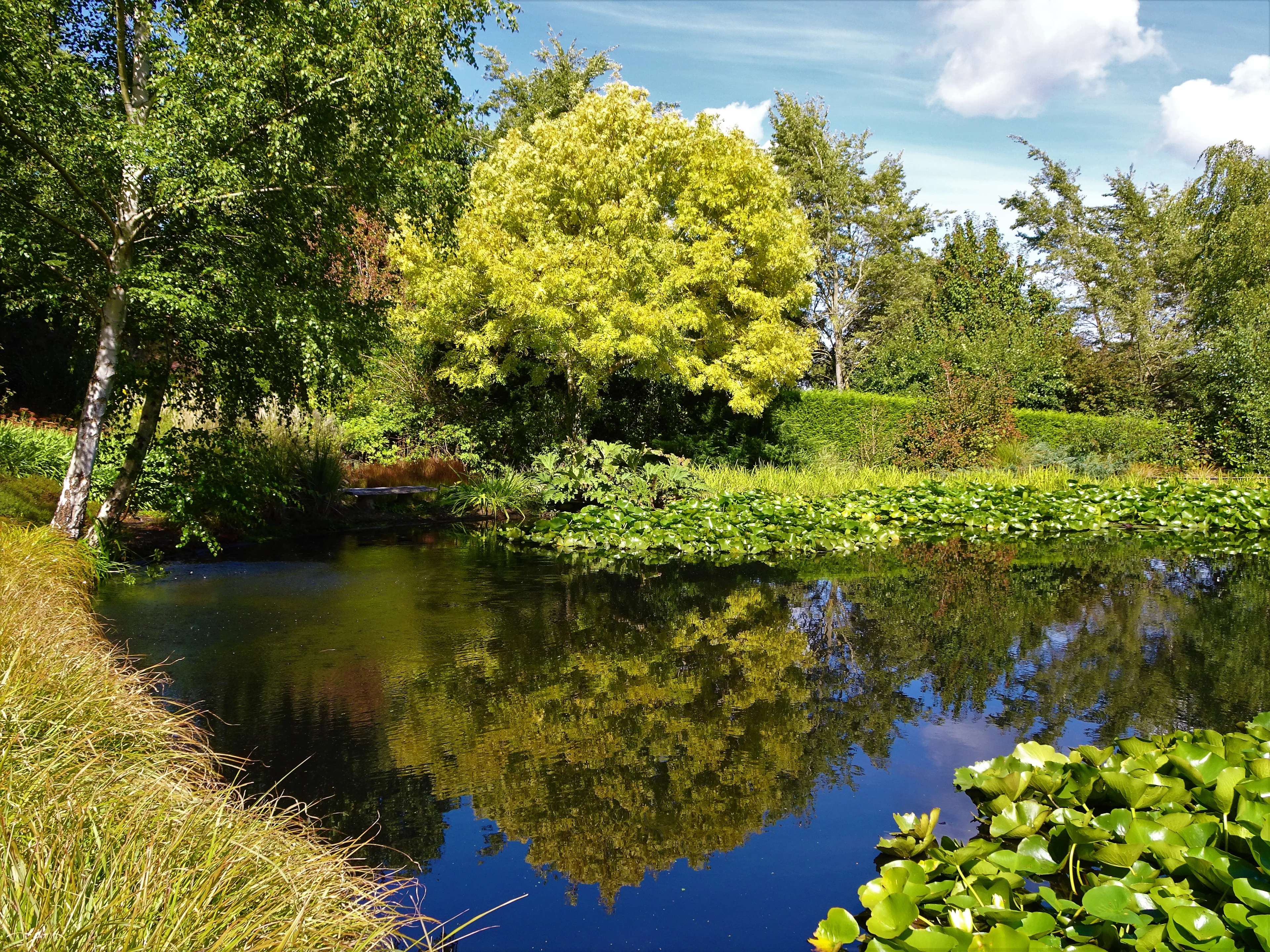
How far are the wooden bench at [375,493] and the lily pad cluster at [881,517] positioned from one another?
2846mm

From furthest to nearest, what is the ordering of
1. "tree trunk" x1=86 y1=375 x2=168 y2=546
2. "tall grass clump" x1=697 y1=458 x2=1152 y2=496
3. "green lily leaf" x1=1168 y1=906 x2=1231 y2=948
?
1. "tall grass clump" x1=697 y1=458 x2=1152 y2=496
2. "tree trunk" x1=86 y1=375 x2=168 y2=546
3. "green lily leaf" x1=1168 y1=906 x2=1231 y2=948

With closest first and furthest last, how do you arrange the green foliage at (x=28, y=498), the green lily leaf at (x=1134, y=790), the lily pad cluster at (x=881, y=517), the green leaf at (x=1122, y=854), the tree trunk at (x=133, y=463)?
the green leaf at (x=1122, y=854), the green lily leaf at (x=1134, y=790), the green foliage at (x=28, y=498), the tree trunk at (x=133, y=463), the lily pad cluster at (x=881, y=517)

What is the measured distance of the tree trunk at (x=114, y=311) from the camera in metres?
7.53

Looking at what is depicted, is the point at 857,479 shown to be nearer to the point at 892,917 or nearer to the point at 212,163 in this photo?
the point at 212,163

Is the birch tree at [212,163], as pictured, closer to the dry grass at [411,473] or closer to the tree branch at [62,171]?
the tree branch at [62,171]

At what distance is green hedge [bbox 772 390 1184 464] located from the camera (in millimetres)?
17719

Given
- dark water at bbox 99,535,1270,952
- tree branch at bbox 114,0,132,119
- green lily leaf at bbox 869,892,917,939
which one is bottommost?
dark water at bbox 99,535,1270,952

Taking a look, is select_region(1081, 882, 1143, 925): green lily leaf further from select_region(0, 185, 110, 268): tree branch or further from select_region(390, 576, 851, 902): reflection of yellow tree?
select_region(0, 185, 110, 268): tree branch

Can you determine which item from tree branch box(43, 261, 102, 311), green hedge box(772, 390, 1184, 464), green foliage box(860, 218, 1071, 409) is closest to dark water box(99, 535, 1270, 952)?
tree branch box(43, 261, 102, 311)

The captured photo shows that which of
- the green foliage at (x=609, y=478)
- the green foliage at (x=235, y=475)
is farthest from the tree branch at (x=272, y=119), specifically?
the green foliage at (x=609, y=478)

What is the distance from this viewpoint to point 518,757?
4.25m

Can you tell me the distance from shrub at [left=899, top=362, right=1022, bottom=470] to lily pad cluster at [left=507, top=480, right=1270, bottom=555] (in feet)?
10.3

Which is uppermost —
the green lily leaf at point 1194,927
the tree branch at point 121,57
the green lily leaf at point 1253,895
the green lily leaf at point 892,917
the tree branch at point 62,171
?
the tree branch at point 121,57

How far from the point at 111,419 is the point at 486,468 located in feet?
25.4
